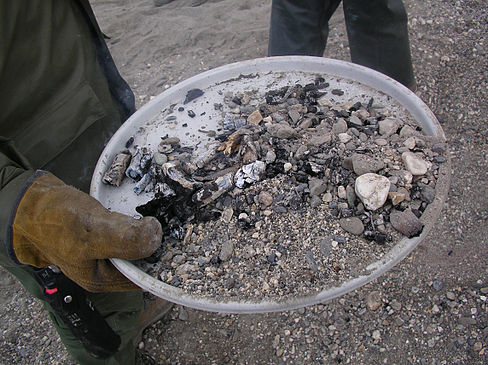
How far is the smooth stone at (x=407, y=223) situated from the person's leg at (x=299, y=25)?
1.66 m

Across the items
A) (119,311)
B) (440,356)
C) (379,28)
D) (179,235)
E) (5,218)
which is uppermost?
(5,218)

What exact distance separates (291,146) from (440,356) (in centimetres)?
115

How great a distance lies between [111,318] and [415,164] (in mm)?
1271

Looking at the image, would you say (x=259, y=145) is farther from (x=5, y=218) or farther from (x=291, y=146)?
(x=5, y=218)

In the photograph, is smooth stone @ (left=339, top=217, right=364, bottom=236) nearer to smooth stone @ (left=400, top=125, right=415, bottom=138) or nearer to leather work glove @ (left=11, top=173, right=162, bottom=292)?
smooth stone @ (left=400, top=125, right=415, bottom=138)

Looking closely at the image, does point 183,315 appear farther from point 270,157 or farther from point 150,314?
point 270,157

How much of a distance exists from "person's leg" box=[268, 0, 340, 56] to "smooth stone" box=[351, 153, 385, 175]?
1485 millimetres

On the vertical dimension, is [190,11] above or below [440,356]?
above

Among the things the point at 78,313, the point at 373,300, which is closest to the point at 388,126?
the point at 373,300

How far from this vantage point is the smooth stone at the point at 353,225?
3.57 feet

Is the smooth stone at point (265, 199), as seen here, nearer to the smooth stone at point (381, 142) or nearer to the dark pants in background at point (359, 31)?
the smooth stone at point (381, 142)

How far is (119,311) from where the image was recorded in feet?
5.52

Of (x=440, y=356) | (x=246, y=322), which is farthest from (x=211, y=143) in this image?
(x=440, y=356)

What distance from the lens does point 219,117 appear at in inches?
58.6
